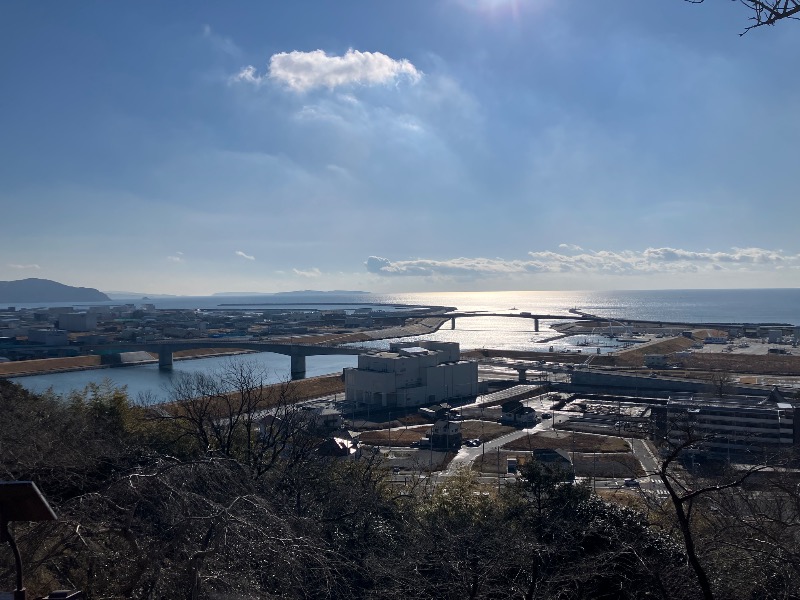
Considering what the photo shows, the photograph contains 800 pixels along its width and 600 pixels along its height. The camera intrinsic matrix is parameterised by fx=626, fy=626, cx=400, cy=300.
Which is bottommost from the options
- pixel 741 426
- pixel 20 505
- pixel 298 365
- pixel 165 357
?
pixel 298 365

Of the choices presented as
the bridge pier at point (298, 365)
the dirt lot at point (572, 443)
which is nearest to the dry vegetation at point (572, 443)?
the dirt lot at point (572, 443)

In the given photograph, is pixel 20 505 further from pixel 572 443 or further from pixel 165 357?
pixel 165 357

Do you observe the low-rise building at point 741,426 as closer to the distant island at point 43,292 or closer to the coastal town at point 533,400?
the coastal town at point 533,400

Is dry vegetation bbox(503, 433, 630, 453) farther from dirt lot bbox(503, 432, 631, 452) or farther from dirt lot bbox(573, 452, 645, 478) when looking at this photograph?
dirt lot bbox(573, 452, 645, 478)

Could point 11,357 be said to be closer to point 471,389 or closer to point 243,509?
point 471,389

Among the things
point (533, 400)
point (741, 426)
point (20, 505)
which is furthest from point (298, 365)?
point (20, 505)

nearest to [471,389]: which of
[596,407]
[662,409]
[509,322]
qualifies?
[596,407]

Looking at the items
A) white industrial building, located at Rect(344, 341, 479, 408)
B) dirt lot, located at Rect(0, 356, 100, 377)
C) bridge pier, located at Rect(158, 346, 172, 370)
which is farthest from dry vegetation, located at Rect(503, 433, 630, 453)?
dirt lot, located at Rect(0, 356, 100, 377)
